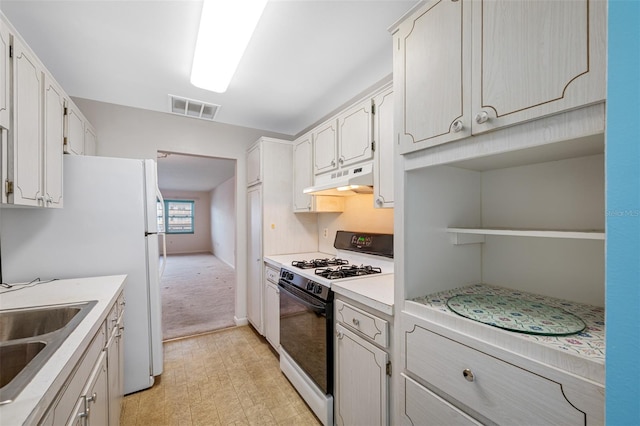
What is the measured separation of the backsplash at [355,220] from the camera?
2266mm

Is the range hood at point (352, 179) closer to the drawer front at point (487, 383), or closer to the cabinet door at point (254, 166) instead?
the cabinet door at point (254, 166)

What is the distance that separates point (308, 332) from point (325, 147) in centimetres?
156

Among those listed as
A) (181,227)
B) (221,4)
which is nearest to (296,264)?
(221,4)

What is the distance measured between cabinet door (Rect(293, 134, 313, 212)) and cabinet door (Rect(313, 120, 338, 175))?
0.36 feet

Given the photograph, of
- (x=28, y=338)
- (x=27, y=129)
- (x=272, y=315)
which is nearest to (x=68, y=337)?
(x=28, y=338)

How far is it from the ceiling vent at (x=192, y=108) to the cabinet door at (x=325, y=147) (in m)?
1.15

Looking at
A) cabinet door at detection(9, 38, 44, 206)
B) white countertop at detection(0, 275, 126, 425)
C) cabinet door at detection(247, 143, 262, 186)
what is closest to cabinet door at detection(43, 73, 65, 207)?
cabinet door at detection(9, 38, 44, 206)

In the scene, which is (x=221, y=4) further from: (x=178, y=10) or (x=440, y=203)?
(x=440, y=203)

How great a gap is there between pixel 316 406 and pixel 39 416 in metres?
1.55

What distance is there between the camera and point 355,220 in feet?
8.47

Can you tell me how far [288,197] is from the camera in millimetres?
2963

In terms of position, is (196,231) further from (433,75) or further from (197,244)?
(433,75)

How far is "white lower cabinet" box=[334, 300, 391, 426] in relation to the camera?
1312mm

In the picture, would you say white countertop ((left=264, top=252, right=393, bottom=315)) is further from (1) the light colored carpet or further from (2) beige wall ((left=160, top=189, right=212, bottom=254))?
(2) beige wall ((left=160, top=189, right=212, bottom=254))
